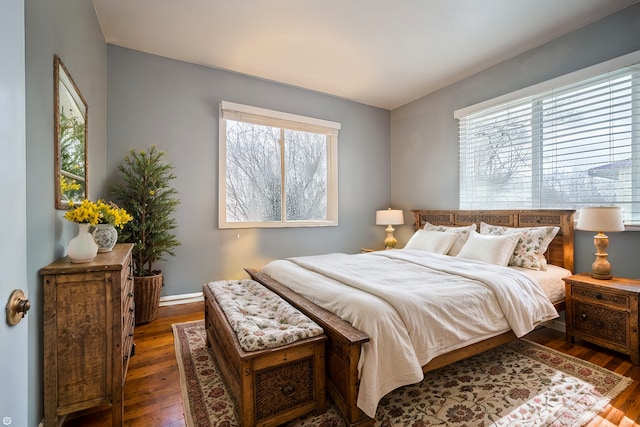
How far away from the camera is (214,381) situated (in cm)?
195

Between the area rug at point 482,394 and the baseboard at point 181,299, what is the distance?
126cm

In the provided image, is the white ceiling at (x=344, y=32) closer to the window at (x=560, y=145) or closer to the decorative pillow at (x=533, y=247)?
the window at (x=560, y=145)

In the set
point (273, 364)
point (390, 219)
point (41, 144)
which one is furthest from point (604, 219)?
point (41, 144)

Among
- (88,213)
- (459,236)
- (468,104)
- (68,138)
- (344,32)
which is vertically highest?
(344,32)

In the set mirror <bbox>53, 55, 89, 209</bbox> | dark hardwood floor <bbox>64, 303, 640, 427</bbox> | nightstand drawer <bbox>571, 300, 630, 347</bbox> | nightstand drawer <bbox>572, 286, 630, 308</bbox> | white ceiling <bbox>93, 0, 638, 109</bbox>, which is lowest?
dark hardwood floor <bbox>64, 303, 640, 427</bbox>

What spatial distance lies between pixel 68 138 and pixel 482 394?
10.0ft

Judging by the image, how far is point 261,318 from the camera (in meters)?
1.76

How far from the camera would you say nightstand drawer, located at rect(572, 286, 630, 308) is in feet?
7.18

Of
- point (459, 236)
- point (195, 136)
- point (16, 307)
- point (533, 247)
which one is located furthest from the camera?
point (195, 136)

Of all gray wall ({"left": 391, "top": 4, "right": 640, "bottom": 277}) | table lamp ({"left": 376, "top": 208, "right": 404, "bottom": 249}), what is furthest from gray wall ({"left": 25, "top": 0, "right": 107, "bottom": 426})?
gray wall ({"left": 391, "top": 4, "right": 640, "bottom": 277})

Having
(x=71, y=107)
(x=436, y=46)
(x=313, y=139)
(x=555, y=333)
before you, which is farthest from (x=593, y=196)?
(x=71, y=107)

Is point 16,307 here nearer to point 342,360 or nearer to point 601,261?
point 342,360

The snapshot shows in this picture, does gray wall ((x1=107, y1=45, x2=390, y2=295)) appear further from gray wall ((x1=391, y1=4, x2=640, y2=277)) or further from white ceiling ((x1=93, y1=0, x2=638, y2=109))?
gray wall ((x1=391, y1=4, x2=640, y2=277))

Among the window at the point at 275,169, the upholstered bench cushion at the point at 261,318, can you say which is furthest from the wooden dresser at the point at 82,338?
the window at the point at 275,169
